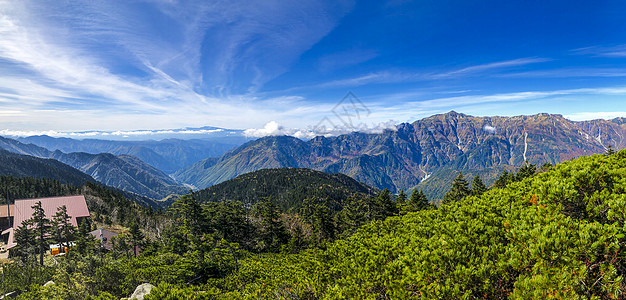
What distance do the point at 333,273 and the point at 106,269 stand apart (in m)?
26.9

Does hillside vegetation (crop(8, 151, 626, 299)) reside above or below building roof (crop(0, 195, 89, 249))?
above


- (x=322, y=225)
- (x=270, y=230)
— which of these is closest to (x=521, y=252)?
(x=322, y=225)

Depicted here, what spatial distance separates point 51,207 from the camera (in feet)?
250

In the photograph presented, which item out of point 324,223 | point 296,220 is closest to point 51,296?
point 324,223

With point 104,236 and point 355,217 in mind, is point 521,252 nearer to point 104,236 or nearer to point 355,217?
point 355,217

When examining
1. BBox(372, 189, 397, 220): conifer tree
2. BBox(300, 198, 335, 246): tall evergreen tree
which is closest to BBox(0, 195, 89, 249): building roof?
BBox(300, 198, 335, 246): tall evergreen tree

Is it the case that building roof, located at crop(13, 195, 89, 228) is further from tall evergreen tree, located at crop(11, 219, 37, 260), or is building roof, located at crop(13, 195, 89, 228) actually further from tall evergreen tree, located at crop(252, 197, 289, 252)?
tall evergreen tree, located at crop(252, 197, 289, 252)

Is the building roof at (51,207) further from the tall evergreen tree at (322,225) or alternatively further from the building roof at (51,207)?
the tall evergreen tree at (322,225)

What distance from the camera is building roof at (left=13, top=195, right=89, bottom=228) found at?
231 ft

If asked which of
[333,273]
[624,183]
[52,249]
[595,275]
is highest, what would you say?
[624,183]

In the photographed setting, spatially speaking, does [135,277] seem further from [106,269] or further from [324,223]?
[324,223]

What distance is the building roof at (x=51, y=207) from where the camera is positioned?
70.5 meters

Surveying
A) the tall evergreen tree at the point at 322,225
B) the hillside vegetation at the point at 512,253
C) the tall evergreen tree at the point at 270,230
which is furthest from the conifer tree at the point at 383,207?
the hillside vegetation at the point at 512,253

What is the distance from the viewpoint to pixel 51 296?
20.0 m
